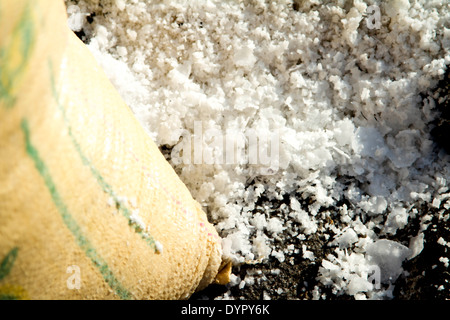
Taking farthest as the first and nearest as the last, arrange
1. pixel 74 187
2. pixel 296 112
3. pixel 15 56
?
1. pixel 296 112
2. pixel 74 187
3. pixel 15 56

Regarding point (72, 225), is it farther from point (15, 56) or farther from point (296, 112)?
point (296, 112)

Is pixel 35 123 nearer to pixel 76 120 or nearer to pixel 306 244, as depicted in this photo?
pixel 76 120

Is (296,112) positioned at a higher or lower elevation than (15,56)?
lower

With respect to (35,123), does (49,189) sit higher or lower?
lower

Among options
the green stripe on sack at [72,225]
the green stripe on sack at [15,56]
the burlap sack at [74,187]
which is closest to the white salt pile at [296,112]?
the burlap sack at [74,187]

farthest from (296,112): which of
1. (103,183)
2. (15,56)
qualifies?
(15,56)

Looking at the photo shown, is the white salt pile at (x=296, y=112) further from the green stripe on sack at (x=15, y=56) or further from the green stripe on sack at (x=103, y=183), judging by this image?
the green stripe on sack at (x=15, y=56)

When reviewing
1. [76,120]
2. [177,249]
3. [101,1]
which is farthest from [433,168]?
[101,1]

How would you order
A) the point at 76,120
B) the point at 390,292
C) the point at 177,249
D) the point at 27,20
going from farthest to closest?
the point at 390,292 < the point at 177,249 < the point at 76,120 < the point at 27,20
